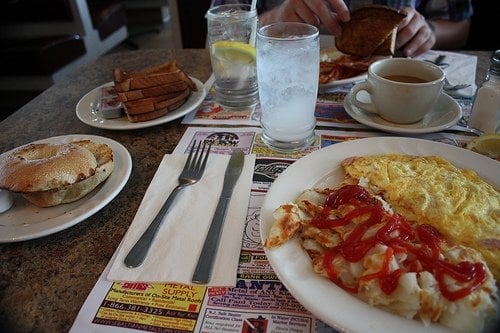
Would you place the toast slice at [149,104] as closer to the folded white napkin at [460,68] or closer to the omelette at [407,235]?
the omelette at [407,235]

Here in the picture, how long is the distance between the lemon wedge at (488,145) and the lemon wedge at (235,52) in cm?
72

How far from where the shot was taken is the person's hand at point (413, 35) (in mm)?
1496

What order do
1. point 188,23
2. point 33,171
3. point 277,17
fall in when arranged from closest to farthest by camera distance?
1. point 33,171
2. point 277,17
3. point 188,23

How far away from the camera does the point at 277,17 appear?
1.66 metres

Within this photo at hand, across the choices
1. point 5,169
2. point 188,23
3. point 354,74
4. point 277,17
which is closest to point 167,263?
point 5,169

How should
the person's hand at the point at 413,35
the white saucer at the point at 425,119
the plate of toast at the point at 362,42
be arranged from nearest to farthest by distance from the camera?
the white saucer at the point at 425,119 → the plate of toast at the point at 362,42 → the person's hand at the point at 413,35

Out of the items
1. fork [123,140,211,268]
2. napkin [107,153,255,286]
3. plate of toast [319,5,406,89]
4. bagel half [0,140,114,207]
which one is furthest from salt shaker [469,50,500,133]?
bagel half [0,140,114,207]

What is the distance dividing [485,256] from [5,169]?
3.29 feet

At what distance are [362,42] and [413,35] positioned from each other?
0.26 m

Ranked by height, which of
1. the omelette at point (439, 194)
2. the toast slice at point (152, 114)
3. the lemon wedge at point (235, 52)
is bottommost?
the toast slice at point (152, 114)

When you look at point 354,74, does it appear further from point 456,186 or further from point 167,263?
point 167,263

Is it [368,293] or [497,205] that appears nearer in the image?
[368,293]

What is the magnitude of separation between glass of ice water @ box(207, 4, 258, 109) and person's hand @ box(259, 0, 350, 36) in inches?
13.0

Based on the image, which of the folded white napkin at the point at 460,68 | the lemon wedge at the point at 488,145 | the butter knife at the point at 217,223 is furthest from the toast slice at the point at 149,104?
the folded white napkin at the point at 460,68
